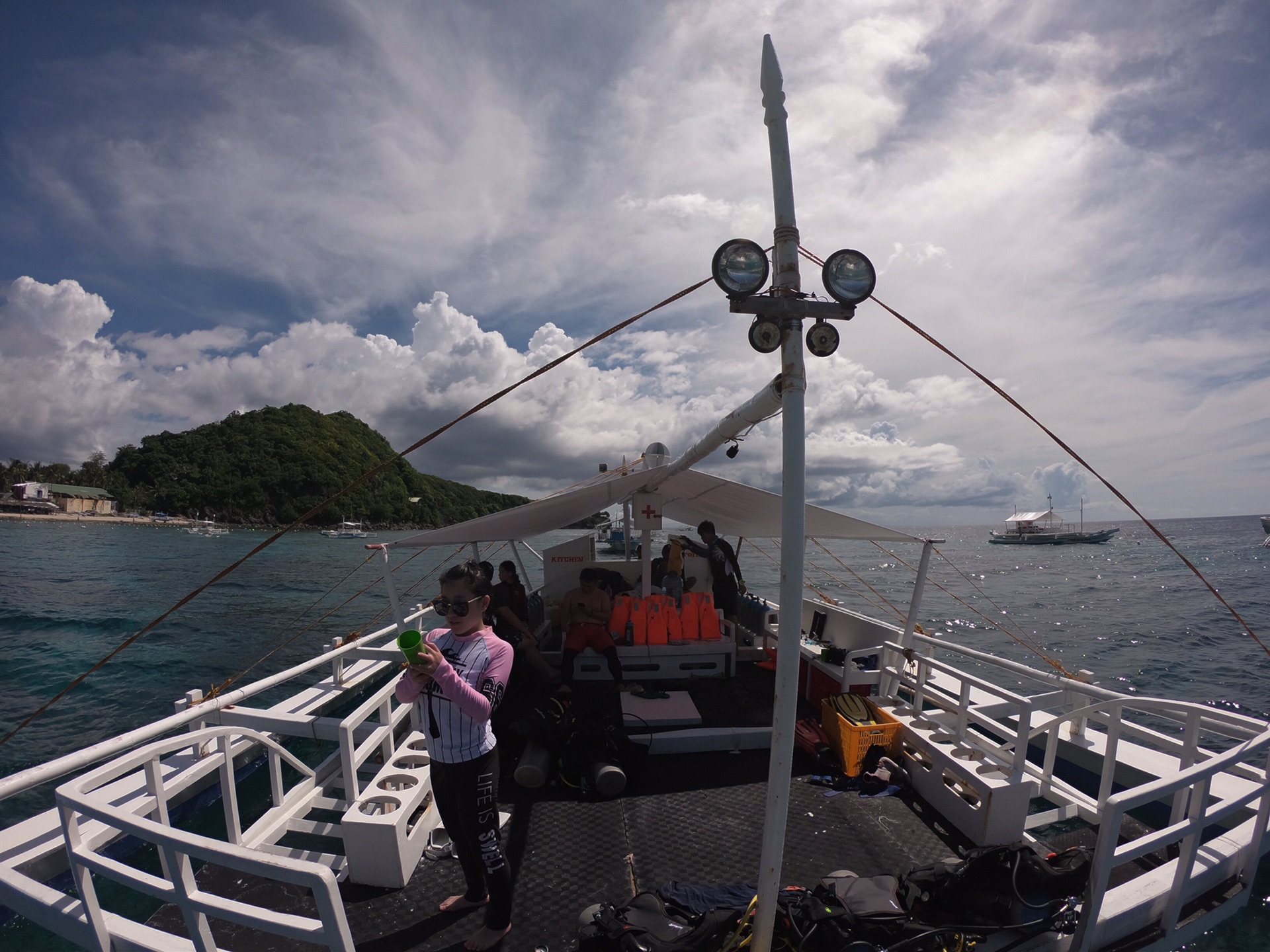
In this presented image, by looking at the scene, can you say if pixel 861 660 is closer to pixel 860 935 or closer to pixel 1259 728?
pixel 1259 728

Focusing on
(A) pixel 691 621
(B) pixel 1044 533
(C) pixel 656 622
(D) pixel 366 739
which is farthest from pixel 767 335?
(B) pixel 1044 533

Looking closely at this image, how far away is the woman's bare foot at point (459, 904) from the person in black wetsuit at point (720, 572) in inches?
248

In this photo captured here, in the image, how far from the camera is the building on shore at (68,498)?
94812 mm

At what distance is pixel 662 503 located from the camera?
873 centimetres

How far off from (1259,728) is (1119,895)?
1.49 meters

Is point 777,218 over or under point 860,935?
over

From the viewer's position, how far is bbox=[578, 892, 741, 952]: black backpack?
272 cm

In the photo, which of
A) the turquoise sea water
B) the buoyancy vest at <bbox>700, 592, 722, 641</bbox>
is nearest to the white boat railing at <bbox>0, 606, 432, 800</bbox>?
the turquoise sea water

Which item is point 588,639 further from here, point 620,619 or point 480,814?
point 480,814

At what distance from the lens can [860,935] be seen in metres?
2.74

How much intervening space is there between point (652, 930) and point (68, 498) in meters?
134

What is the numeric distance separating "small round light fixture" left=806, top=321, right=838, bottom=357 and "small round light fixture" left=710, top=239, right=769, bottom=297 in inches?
20.4

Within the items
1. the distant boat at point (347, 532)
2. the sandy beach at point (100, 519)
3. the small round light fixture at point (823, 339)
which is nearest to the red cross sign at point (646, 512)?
the small round light fixture at point (823, 339)

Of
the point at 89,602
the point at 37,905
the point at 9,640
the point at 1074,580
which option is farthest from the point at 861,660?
the point at 1074,580
